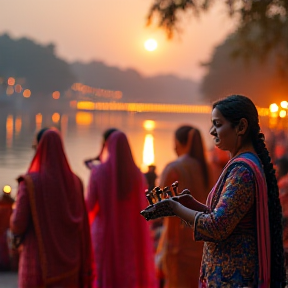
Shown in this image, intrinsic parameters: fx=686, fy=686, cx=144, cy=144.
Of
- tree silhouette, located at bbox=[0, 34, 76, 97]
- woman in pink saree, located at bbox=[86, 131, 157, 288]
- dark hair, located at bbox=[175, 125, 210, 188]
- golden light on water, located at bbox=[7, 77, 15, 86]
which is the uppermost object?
tree silhouette, located at bbox=[0, 34, 76, 97]

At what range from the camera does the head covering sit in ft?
14.0

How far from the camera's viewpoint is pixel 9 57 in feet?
251

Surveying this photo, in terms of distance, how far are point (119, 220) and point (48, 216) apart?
31.5 inches

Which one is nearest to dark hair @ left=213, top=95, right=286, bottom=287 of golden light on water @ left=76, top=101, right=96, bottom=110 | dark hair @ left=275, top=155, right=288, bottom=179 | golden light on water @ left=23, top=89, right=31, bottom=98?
dark hair @ left=275, top=155, right=288, bottom=179

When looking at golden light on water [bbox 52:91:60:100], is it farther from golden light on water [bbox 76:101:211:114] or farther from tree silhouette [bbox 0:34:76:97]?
golden light on water [bbox 76:101:211:114]

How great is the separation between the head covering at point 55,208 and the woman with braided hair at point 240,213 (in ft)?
6.79

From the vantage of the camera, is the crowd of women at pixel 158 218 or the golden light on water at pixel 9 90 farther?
the golden light on water at pixel 9 90

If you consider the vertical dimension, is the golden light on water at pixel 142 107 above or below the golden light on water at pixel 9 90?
above

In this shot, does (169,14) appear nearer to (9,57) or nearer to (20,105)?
(9,57)

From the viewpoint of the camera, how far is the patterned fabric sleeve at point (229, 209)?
7.12ft

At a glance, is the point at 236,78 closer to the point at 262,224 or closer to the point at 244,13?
the point at 244,13

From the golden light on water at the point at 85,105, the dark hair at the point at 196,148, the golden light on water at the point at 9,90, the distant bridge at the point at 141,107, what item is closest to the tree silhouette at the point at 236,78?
the dark hair at the point at 196,148

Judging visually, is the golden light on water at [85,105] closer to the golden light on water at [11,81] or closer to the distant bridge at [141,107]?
the distant bridge at [141,107]

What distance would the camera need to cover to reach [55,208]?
4.36 metres
